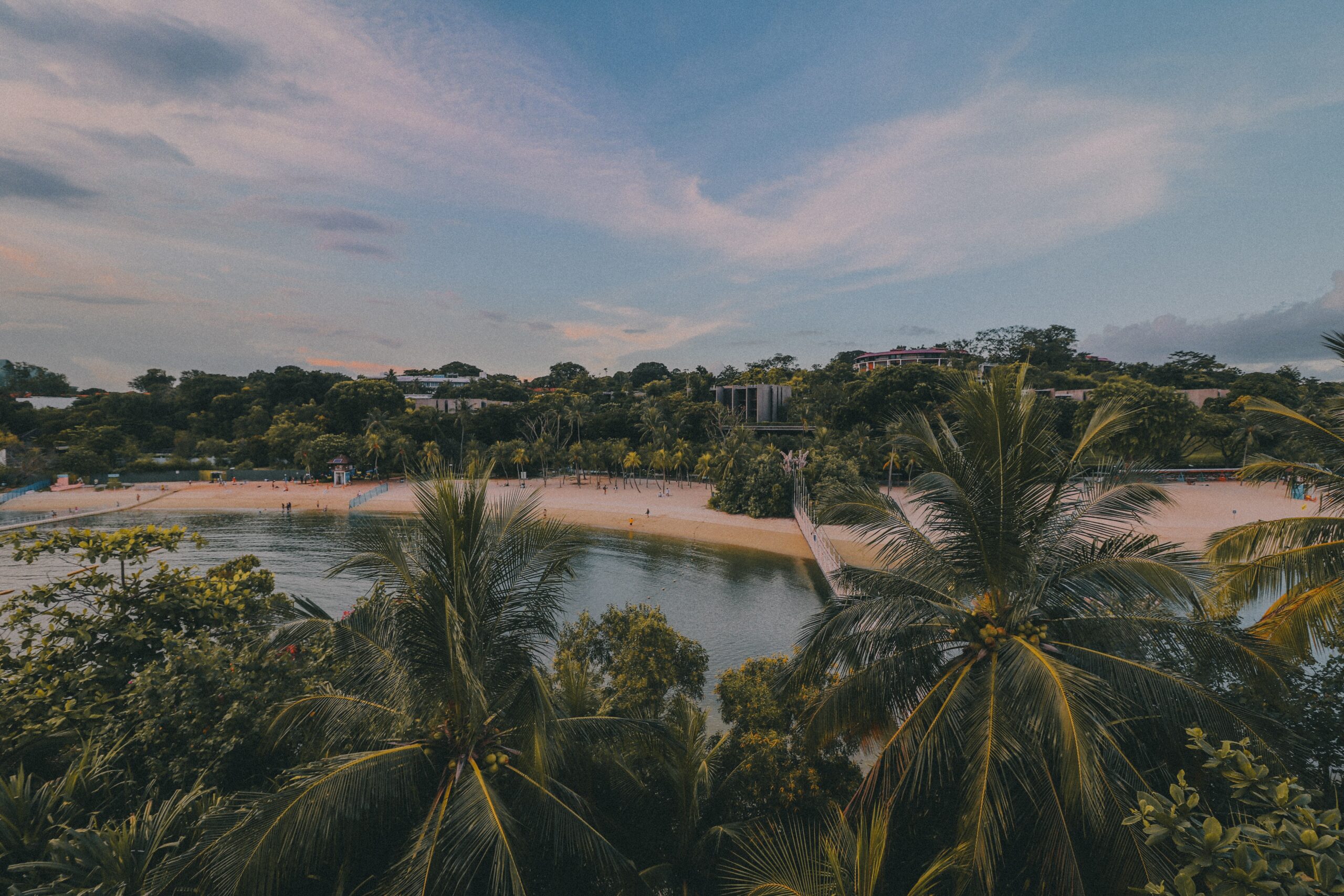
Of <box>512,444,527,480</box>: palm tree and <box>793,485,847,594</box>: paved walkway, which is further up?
<box>512,444,527,480</box>: palm tree

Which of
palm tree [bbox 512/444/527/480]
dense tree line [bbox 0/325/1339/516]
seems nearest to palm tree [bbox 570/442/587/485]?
dense tree line [bbox 0/325/1339/516]

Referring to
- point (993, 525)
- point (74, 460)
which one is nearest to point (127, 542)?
point (993, 525)

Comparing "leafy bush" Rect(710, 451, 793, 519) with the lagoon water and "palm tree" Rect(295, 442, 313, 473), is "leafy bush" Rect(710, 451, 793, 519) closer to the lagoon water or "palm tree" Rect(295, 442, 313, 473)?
the lagoon water

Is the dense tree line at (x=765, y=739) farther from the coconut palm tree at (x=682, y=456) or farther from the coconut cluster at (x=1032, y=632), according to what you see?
the coconut palm tree at (x=682, y=456)

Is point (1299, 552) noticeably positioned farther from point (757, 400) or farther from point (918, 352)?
point (918, 352)

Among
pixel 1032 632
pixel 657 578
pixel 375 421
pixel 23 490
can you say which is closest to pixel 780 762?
pixel 1032 632

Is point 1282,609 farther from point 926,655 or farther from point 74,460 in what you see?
point 74,460

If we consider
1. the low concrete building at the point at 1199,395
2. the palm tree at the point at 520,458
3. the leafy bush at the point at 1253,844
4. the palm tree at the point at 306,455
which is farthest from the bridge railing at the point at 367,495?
the low concrete building at the point at 1199,395
